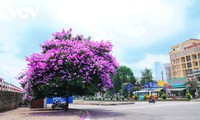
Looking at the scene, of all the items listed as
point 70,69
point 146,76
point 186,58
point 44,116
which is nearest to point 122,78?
point 146,76

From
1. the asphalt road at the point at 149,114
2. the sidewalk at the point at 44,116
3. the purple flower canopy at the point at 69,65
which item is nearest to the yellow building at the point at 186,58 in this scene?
the asphalt road at the point at 149,114

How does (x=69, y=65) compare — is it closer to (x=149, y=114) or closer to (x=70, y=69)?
(x=70, y=69)

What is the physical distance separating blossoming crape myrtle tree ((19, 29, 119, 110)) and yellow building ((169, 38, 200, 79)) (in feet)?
235

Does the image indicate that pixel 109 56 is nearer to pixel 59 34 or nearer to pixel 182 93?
pixel 59 34

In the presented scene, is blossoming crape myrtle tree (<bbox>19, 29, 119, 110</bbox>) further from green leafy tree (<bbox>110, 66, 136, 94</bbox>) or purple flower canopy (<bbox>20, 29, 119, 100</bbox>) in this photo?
green leafy tree (<bbox>110, 66, 136, 94</bbox>)

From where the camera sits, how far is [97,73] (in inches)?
615

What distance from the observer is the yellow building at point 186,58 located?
82306 millimetres

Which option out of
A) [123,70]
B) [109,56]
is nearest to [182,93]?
[123,70]

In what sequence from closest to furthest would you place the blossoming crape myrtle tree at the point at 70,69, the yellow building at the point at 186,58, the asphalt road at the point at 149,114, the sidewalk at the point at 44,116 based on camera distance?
the sidewalk at the point at 44,116 < the asphalt road at the point at 149,114 < the blossoming crape myrtle tree at the point at 70,69 < the yellow building at the point at 186,58

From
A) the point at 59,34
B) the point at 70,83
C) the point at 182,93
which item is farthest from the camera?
the point at 182,93

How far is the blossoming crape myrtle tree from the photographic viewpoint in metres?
15.2

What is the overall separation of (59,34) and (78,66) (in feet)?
16.5

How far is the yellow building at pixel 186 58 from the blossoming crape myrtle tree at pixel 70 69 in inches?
2821

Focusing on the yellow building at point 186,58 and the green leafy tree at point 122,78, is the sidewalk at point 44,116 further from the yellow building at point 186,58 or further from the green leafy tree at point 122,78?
the yellow building at point 186,58
